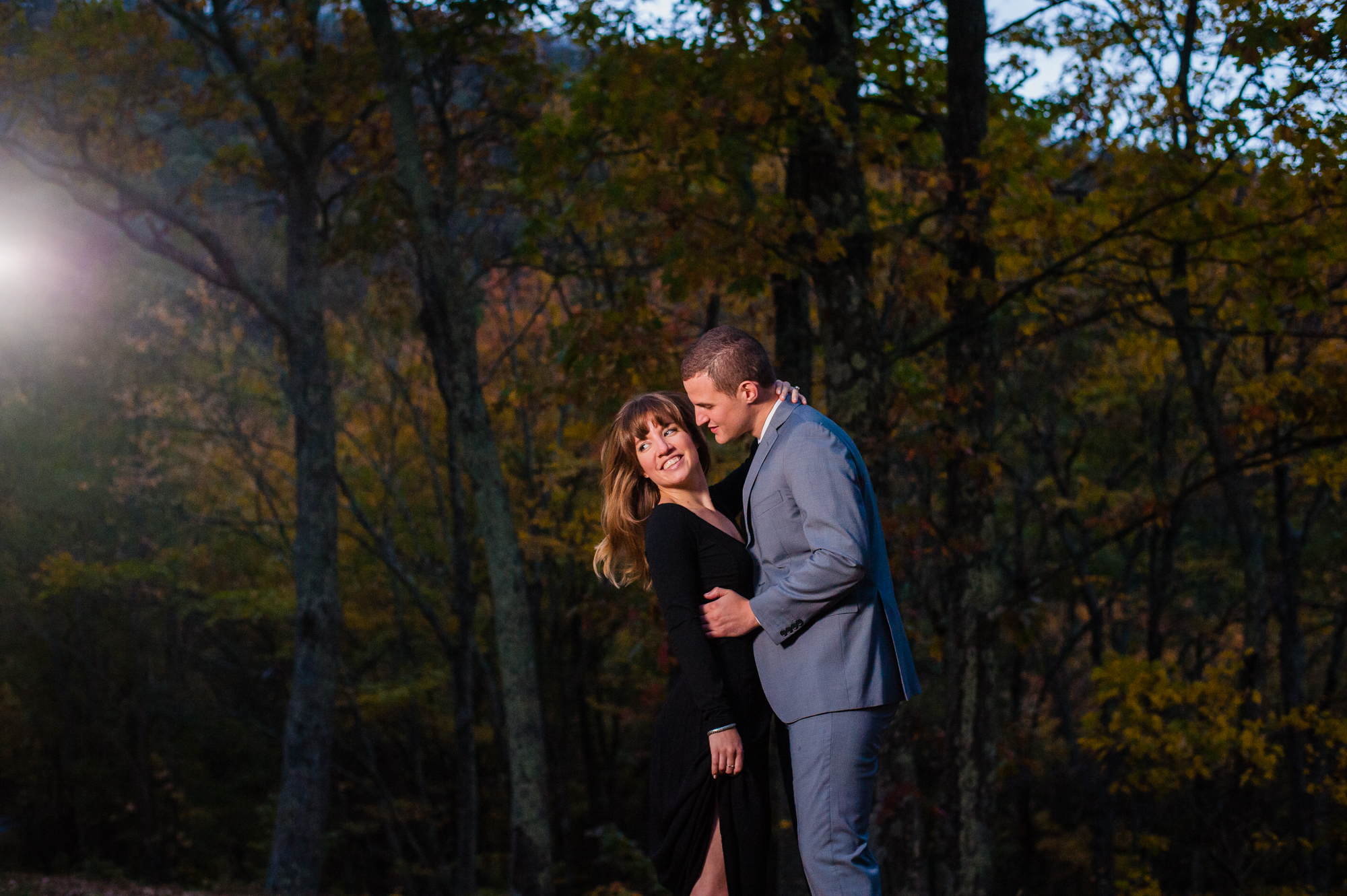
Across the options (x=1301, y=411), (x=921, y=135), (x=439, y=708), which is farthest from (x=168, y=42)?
(x=439, y=708)

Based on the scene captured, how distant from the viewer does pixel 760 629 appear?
3055 mm

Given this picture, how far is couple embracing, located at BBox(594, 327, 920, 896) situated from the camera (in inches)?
111

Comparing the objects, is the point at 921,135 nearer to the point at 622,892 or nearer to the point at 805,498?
the point at 805,498

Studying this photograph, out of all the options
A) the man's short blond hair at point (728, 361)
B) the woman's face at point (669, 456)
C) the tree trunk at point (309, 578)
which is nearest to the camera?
the man's short blond hair at point (728, 361)

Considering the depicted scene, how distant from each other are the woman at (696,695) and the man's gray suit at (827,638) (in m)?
0.14

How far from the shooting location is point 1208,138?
6.75 meters

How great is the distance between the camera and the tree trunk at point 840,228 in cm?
709

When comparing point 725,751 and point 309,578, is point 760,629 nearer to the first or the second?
point 725,751

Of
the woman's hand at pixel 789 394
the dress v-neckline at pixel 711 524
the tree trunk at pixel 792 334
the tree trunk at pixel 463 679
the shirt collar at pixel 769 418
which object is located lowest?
the tree trunk at pixel 463 679

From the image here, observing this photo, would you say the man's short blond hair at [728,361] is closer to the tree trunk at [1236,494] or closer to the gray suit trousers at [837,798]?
the gray suit trousers at [837,798]

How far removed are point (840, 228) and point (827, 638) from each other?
4774mm

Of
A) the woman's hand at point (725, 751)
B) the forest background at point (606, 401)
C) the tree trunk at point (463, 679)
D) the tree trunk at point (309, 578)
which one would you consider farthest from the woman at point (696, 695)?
the tree trunk at point (463, 679)

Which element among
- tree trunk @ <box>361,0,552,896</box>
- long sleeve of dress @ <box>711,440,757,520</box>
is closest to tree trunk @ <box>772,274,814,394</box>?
tree trunk @ <box>361,0,552,896</box>

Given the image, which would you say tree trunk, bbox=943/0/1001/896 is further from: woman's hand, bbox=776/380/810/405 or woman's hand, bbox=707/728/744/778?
woman's hand, bbox=707/728/744/778
